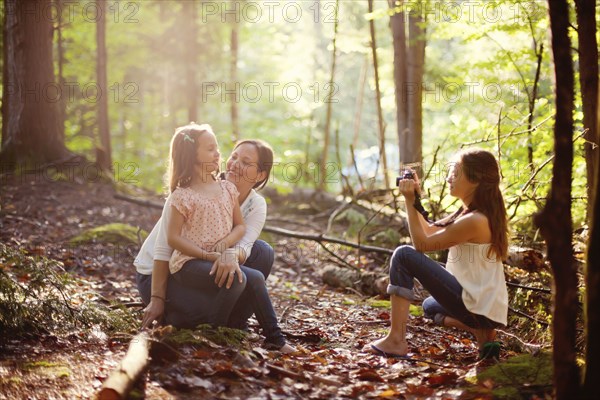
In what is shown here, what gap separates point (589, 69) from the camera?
4.05 m

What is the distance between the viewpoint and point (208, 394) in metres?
2.97

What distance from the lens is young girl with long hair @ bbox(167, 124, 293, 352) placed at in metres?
3.95

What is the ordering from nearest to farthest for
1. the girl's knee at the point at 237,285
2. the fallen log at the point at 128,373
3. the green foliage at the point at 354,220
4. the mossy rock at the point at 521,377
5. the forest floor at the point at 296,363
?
the fallen log at the point at 128,373
the forest floor at the point at 296,363
the mossy rock at the point at 521,377
the girl's knee at the point at 237,285
the green foliage at the point at 354,220

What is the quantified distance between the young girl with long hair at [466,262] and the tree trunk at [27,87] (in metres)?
7.45

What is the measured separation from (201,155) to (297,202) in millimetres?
7639

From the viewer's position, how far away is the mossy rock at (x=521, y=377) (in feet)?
10.4

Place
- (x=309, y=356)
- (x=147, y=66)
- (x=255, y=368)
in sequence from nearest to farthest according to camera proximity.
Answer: (x=255, y=368) < (x=309, y=356) < (x=147, y=66)

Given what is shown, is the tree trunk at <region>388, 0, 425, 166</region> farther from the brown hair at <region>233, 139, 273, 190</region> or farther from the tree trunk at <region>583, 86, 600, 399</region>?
the tree trunk at <region>583, 86, 600, 399</region>

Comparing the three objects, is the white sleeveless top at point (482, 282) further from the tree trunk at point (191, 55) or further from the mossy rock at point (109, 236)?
the tree trunk at point (191, 55)

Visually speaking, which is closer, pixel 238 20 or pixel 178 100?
pixel 238 20

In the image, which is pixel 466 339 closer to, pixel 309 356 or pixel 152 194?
pixel 309 356

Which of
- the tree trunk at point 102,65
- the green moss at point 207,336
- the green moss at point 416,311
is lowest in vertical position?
the green moss at point 416,311

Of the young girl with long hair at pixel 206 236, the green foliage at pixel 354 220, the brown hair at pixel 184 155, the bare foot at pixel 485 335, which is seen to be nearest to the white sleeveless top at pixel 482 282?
the bare foot at pixel 485 335

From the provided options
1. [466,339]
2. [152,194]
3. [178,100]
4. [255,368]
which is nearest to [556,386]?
[255,368]
